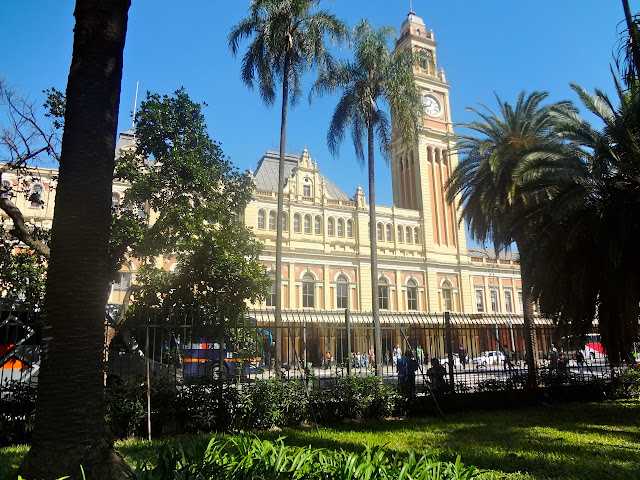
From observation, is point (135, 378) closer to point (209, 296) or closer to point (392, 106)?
point (209, 296)

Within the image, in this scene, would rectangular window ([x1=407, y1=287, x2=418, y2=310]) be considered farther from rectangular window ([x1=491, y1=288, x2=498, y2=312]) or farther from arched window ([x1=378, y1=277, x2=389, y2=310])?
rectangular window ([x1=491, y1=288, x2=498, y2=312])

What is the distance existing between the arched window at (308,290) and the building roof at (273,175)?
24.6ft

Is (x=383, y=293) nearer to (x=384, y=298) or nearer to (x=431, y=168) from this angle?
(x=384, y=298)

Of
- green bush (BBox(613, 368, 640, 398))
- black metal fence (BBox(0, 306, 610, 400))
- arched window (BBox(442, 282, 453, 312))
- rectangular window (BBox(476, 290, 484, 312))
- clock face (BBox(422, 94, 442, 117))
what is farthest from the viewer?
clock face (BBox(422, 94, 442, 117))

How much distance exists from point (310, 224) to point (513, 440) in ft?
97.1

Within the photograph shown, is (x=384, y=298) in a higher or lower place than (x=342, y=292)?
lower

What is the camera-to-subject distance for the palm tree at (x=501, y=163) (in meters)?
16.8

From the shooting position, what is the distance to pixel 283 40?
1845cm

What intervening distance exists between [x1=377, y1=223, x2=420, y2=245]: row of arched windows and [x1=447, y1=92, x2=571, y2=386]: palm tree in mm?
19530

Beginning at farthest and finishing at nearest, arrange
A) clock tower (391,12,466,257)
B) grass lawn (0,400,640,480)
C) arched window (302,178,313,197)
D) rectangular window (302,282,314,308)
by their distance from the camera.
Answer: clock tower (391,12,466,257) → arched window (302,178,313,197) → rectangular window (302,282,314,308) → grass lawn (0,400,640,480)

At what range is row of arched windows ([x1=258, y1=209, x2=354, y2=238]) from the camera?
35.2 metres

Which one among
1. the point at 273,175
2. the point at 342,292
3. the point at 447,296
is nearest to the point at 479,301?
the point at 447,296

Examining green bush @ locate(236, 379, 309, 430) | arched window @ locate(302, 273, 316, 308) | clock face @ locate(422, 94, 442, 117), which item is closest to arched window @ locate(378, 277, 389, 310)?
arched window @ locate(302, 273, 316, 308)

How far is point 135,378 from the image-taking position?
888cm
